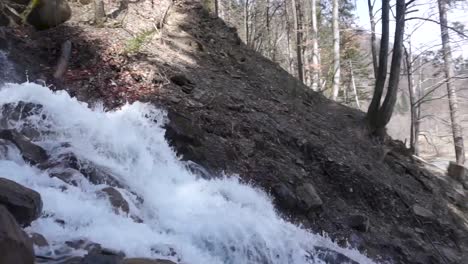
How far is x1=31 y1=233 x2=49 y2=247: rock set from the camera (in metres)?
3.89

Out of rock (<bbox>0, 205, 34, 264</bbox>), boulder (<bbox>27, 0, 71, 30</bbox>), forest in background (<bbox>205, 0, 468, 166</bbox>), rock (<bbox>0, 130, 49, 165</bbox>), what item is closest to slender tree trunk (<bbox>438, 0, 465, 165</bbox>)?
forest in background (<bbox>205, 0, 468, 166</bbox>)

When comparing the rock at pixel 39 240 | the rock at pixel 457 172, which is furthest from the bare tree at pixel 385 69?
the rock at pixel 39 240

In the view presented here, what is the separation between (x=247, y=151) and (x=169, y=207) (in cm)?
317

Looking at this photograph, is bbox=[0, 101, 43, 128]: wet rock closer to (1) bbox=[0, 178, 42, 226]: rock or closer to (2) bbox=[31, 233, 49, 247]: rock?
(1) bbox=[0, 178, 42, 226]: rock

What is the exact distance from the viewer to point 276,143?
9586 mm

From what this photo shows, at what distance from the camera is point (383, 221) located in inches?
363

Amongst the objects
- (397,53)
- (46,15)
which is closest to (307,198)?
(397,53)

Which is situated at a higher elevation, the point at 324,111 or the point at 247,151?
the point at 324,111

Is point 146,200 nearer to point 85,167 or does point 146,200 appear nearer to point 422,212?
point 85,167

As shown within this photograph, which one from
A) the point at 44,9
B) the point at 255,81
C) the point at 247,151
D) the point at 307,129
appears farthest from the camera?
the point at 255,81

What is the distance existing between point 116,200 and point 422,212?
21.9ft

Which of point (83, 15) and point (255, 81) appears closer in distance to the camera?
point (83, 15)

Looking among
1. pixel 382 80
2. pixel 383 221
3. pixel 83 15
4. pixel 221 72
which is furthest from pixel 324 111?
pixel 83 15

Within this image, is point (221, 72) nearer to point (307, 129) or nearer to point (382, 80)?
point (307, 129)
